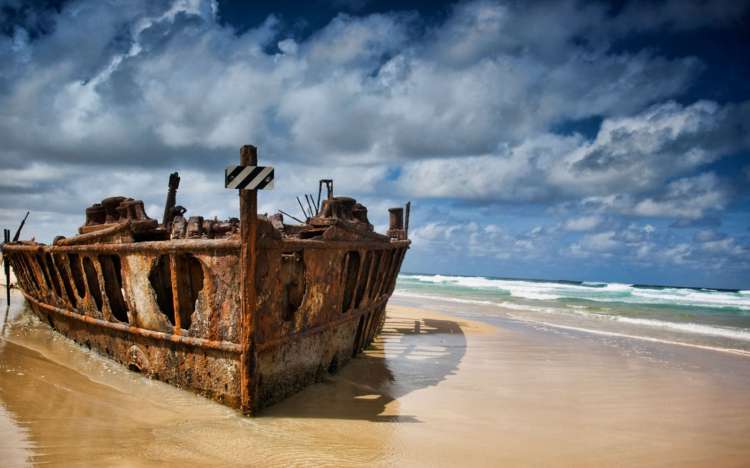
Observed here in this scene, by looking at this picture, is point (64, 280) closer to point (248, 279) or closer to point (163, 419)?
point (163, 419)

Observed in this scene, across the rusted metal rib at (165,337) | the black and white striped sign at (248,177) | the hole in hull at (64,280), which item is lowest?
the rusted metal rib at (165,337)

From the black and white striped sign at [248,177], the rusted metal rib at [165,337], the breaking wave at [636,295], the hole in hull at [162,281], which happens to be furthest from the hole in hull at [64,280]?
the breaking wave at [636,295]

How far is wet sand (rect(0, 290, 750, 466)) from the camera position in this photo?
4.03 meters

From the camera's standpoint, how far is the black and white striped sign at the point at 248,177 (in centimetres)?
455

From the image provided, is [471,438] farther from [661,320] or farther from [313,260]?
[661,320]

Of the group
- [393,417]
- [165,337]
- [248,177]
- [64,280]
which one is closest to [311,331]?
[393,417]

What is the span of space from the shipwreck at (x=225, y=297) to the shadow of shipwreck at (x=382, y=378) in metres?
0.23

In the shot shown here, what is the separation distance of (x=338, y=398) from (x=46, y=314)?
7127 mm

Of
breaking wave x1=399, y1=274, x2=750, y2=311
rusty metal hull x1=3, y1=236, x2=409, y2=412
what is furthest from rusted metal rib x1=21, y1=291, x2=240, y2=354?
breaking wave x1=399, y1=274, x2=750, y2=311

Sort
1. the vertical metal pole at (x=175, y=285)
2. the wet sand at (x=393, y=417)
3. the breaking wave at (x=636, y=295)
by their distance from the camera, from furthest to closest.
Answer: the breaking wave at (x=636, y=295) → the vertical metal pole at (x=175, y=285) → the wet sand at (x=393, y=417)

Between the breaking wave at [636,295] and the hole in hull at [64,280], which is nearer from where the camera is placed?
the hole in hull at [64,280]

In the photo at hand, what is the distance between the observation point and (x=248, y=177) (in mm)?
4578

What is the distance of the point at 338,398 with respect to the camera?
221 inches

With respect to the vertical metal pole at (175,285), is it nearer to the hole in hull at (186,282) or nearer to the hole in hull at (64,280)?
the hole in hull at (186,282)
